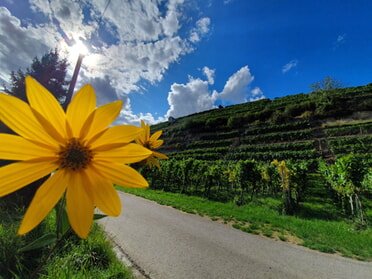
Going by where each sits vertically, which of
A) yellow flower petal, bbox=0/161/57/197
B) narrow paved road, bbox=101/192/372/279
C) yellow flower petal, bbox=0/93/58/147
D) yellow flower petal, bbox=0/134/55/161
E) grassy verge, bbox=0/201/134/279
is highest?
yellow flower petal, bbox=0/93/58/147

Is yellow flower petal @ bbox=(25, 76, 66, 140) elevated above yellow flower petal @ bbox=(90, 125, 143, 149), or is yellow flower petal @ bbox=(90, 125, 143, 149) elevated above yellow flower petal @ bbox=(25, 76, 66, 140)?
yellow flower petal @ bbox=(25, 76, 66, 140)

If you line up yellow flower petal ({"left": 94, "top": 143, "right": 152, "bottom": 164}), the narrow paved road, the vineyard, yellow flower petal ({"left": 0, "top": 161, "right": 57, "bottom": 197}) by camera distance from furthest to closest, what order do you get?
the vineyard
the narrow paved road
yellow flower petal ({"left": 94, "top": 143, "right": 152, "bottom": 164})
yellow flower petal ({"left": 0, "top": 161, "right": 57, "bottom": 197})

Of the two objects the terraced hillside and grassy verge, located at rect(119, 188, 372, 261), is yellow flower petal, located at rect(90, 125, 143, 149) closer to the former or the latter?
grassy verge, located at rect(119, 188, 372, 261)

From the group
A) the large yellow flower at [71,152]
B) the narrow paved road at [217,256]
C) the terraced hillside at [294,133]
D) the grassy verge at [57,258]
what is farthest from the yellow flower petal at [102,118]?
the terraced hillside at [294,133]

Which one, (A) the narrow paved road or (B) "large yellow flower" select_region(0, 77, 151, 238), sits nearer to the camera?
(B) "large yellow flower" select_region(0, 77, 151, 238)

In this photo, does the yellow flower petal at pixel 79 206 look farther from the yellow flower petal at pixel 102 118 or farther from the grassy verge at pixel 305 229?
the grassy verge at pixel 305 229

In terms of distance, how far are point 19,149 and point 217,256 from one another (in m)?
4.26

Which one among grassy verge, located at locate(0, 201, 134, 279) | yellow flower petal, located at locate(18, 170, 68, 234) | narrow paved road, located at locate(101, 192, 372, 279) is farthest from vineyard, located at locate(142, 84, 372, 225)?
yellow flower petal, located at locate(18, 170, 68, 234)

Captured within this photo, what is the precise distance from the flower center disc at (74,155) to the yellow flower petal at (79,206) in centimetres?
3

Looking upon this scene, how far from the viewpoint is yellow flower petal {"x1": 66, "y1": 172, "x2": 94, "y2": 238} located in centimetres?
32

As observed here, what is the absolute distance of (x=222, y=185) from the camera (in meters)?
13.5

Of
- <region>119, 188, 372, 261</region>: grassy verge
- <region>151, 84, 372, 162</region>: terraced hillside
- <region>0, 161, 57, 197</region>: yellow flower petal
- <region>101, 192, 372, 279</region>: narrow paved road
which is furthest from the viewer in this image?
<region>151, 84, 372, 162</region>: terraced hillside

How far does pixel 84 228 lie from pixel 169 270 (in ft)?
11.6

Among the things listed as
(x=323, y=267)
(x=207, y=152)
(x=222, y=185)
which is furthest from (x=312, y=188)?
(x=207, y=152)
